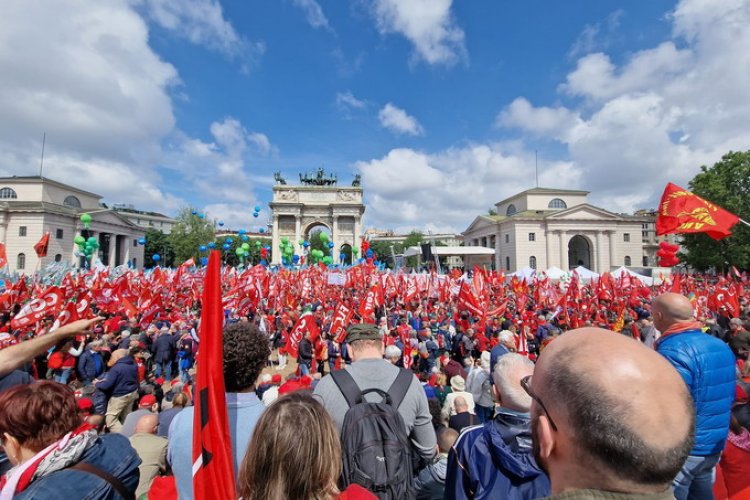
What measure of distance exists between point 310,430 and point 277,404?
194 millimetres

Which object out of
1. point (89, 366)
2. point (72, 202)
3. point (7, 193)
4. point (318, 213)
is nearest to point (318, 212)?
point (318, 213)

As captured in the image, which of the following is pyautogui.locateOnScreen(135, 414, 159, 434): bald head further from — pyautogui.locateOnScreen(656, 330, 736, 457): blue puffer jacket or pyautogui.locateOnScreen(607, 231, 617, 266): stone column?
pyautogui.locateOnScreen(607, 231, 617, 266): stone column

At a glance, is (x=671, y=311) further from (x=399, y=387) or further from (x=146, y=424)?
(x=146, y=424)

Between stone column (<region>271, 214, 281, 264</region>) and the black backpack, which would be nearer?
the black backpack

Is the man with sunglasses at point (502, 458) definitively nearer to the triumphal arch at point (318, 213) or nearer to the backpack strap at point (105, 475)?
the backpack strap at point (105, 475)

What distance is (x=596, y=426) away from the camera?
908 mm

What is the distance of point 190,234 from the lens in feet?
163

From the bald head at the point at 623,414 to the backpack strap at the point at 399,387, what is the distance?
1428mm

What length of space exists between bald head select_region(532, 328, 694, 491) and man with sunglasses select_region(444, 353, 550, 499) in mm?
683

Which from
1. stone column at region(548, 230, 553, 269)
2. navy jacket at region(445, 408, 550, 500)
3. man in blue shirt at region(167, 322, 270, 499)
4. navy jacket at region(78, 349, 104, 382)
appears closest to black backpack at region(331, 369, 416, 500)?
navy jacket at region(445, 408, 550, 500)

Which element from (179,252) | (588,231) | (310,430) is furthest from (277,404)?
(588,231)

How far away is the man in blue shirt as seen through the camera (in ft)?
6.12

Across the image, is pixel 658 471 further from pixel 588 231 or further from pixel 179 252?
pixel 588 231

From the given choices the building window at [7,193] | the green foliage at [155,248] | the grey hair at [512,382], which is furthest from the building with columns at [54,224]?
the grey hair at [512,382]
